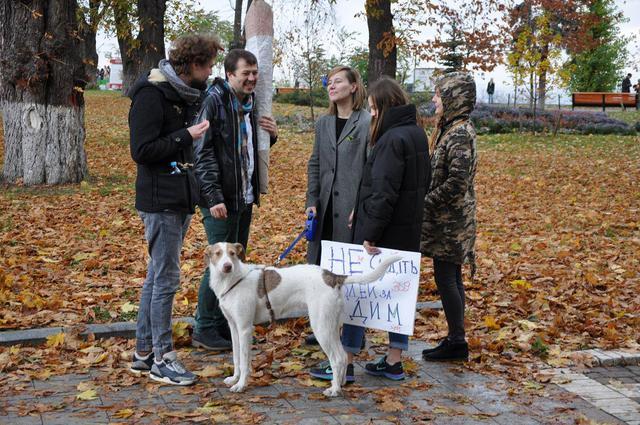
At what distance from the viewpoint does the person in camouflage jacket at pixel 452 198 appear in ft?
17.9

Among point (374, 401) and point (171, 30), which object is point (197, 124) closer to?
point (374, 401)

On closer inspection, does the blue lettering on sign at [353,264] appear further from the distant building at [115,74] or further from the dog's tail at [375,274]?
the distant building at [115,74]

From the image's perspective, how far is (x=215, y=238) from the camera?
5609mm

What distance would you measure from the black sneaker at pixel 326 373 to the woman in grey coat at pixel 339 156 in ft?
2.99

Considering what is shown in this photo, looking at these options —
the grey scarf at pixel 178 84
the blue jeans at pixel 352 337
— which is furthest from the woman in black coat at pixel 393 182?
the grey scarf at pixel 178 84

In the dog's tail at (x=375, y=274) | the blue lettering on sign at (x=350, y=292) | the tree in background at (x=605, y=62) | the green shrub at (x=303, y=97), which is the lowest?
the blue lettering on sign at (x=350, y=292)

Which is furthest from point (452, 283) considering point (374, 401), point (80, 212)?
point (80, 212)

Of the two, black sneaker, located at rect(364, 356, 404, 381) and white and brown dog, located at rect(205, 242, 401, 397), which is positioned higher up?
white and brown dog, located at rect(205, 242, 401, 397)

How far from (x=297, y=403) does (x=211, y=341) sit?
1.30 metres

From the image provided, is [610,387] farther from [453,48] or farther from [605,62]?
[605,62]

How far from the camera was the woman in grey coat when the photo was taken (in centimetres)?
553

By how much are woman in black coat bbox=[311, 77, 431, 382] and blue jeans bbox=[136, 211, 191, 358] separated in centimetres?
106

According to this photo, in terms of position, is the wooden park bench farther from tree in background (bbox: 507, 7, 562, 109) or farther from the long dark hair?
the long dark hair

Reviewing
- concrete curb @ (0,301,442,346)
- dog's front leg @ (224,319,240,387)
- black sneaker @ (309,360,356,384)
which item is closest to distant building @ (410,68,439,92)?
concrete curb @ (0,301,442,346)
